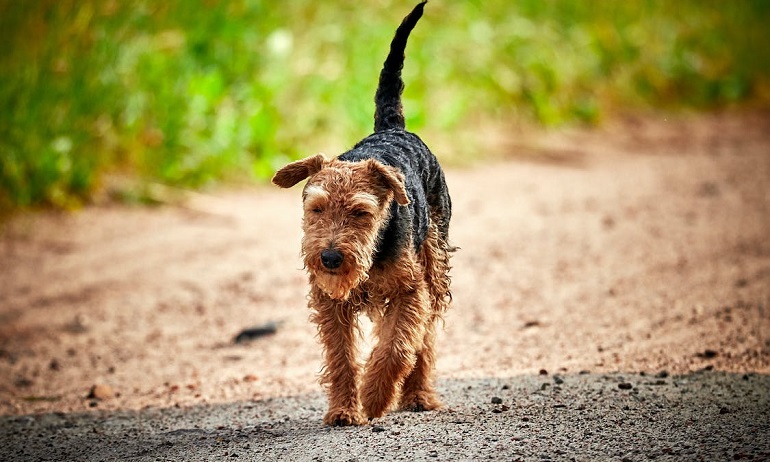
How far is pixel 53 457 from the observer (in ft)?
13.2

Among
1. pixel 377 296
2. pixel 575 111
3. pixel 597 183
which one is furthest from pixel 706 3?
pixel 377 296

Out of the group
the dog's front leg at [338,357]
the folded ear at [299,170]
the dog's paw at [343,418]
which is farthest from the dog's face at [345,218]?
the dog's paw at [343,418]

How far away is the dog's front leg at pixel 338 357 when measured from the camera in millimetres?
4109

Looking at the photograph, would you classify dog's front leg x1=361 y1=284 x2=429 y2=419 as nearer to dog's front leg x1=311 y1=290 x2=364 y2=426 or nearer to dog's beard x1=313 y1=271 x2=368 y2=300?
dog's front leg x1=311 y1=290 x2=364 y2=426

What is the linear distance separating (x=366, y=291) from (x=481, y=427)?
76 centimetres

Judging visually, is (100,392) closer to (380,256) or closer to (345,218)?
(380,256)

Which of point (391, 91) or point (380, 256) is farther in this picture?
point (391, 91)

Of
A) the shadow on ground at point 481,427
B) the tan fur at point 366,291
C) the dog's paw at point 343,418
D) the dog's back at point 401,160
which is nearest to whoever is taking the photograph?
the shadow on ground at point 481,427

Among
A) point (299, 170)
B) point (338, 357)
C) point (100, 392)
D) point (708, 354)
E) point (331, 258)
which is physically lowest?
point (100, 392)

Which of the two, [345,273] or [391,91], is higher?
[391,91]

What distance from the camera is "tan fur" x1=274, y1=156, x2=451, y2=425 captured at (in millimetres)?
3717

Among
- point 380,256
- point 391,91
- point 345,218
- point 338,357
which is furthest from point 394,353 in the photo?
point 391,91

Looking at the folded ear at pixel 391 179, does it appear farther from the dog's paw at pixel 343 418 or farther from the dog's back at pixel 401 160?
→ the dog's paw at pixel 343 418

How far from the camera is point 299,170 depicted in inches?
159
